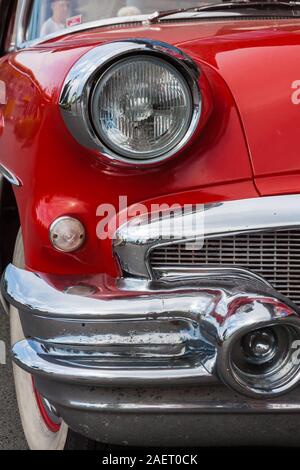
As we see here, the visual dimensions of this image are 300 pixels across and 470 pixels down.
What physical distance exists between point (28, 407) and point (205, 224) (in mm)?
1109

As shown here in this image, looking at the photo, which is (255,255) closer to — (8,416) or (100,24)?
(100,24)

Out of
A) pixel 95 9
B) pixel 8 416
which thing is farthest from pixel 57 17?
pixel 8 416

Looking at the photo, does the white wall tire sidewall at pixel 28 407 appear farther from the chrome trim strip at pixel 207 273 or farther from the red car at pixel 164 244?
the chrome trim strip at pixel 207 273

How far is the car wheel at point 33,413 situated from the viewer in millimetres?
2160

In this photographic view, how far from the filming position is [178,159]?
5.76 feet

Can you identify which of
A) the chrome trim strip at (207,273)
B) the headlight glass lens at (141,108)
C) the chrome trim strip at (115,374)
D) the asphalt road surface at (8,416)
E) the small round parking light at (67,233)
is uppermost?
the headlight glass lens at (141,108)

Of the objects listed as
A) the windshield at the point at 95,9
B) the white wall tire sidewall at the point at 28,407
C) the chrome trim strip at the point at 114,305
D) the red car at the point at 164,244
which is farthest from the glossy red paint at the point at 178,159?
the windshield at the point at 95,9

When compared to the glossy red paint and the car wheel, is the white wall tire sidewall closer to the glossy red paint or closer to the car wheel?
the car wheel

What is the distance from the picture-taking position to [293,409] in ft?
5.52

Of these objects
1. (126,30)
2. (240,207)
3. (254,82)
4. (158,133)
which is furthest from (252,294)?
(126,30)

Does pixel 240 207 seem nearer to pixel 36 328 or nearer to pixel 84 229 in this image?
pixel 84 229

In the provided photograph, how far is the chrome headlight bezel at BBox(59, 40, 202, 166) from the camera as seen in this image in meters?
1.66

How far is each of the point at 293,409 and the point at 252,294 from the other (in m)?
0.31

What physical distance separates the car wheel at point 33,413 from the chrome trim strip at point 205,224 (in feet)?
2.04
